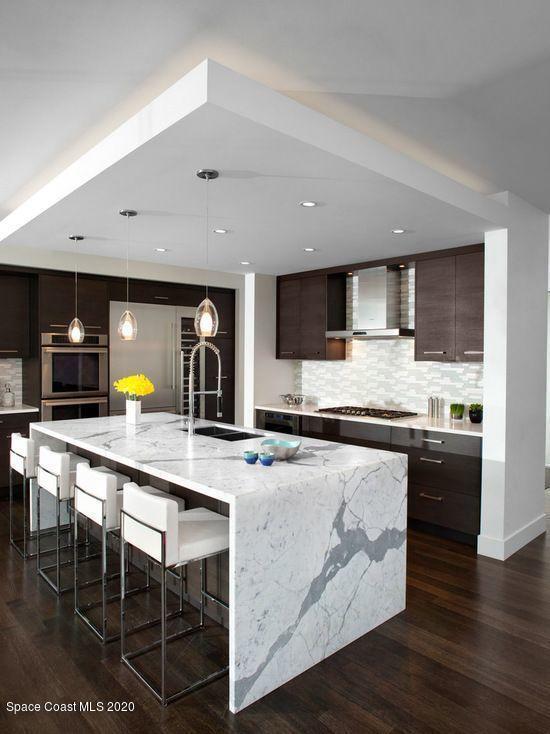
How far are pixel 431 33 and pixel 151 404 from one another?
482cm

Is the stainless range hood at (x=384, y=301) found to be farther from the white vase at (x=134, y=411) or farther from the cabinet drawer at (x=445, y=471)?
the white vase at (x=134, y=411)

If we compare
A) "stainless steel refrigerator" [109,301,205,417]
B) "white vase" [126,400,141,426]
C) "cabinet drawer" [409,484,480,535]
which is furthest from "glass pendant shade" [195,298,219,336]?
"stainless steel refrigerator" [109,301,205,417]

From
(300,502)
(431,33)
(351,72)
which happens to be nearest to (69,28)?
(351,72)

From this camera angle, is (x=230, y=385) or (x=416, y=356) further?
(x=230, y=385)

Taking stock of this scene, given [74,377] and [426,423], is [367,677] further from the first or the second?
[74,377]

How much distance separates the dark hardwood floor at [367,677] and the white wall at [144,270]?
10.6 feet

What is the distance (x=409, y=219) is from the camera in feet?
11.8

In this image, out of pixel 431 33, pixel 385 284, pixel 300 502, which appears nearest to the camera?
pixel 431 33

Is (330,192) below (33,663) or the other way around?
the other way around

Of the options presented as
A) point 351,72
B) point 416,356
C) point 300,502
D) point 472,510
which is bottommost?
point 472,510

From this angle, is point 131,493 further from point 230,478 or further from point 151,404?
point 151,404

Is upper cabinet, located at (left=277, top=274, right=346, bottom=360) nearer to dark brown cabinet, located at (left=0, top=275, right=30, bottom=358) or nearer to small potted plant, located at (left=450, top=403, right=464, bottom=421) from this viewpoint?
small potted plant, located at (left=450, top=403, right=464, bottom=421)

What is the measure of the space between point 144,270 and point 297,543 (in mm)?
4471

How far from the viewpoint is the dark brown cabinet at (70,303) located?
18.0ft
